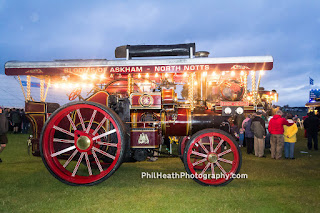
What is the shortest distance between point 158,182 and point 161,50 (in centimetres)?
263

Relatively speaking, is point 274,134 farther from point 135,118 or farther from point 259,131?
point 135,118

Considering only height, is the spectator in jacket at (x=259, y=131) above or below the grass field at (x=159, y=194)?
above

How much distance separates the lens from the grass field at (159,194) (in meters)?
3.16

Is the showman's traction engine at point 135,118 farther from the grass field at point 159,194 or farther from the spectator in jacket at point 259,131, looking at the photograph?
the spectator in jacket at point 259,131

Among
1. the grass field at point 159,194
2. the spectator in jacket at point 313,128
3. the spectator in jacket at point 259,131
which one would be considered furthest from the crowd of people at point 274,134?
the spectator in jacket at point 313,128

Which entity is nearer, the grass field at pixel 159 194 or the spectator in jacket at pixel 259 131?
the grass field at pixel 159 194

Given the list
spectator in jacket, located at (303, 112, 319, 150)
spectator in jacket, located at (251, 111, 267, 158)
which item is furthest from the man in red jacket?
spectator in jacket, located at (303, 112, 319, 150)

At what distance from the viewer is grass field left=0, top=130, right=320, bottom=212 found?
3162 mm

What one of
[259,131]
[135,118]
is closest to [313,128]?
[259,131]

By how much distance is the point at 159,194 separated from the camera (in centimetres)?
367

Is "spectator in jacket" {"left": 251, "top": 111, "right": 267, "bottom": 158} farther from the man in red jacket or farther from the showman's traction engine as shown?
the showman's traction engine

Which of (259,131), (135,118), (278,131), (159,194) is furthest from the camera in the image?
(259,131)

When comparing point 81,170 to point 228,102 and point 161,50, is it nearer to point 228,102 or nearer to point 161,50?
point 161,50

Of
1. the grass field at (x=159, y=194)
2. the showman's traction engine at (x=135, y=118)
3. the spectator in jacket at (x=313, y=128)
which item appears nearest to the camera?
the grass field at (x=159, y=194)
